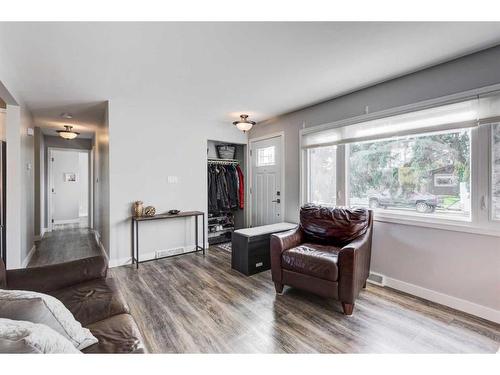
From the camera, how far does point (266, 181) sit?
459 centimetres

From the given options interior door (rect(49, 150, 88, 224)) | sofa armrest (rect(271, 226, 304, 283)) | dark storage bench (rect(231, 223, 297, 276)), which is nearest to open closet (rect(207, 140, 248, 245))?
dark storage bench (rect(231, 223, 297, 276))

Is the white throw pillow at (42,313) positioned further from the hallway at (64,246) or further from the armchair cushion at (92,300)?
the hallway at (64,246)

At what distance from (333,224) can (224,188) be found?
8.24 ft

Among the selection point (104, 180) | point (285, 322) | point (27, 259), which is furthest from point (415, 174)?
point (27, 259)

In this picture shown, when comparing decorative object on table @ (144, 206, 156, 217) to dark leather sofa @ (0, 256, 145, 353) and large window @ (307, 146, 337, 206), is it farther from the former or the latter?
large window @ (307, 146, 337, 206)

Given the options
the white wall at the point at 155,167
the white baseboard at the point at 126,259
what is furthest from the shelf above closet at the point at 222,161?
the white baseboard at the point at 126,259

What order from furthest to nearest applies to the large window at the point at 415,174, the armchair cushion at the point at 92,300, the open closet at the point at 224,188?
the open closet at the point at 224,188
the large window at the point at 415,174
the armchair cushion at the point at 92,300

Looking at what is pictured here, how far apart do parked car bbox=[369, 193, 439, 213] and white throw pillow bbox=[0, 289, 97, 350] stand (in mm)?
3034

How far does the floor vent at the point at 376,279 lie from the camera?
2.85 metres

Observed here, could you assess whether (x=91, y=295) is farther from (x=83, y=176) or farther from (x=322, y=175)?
(x=83, y=176)

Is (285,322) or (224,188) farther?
(224,188)

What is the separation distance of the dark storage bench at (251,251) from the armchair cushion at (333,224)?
1.95ft

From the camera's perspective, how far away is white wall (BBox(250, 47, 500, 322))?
216 centimetres
